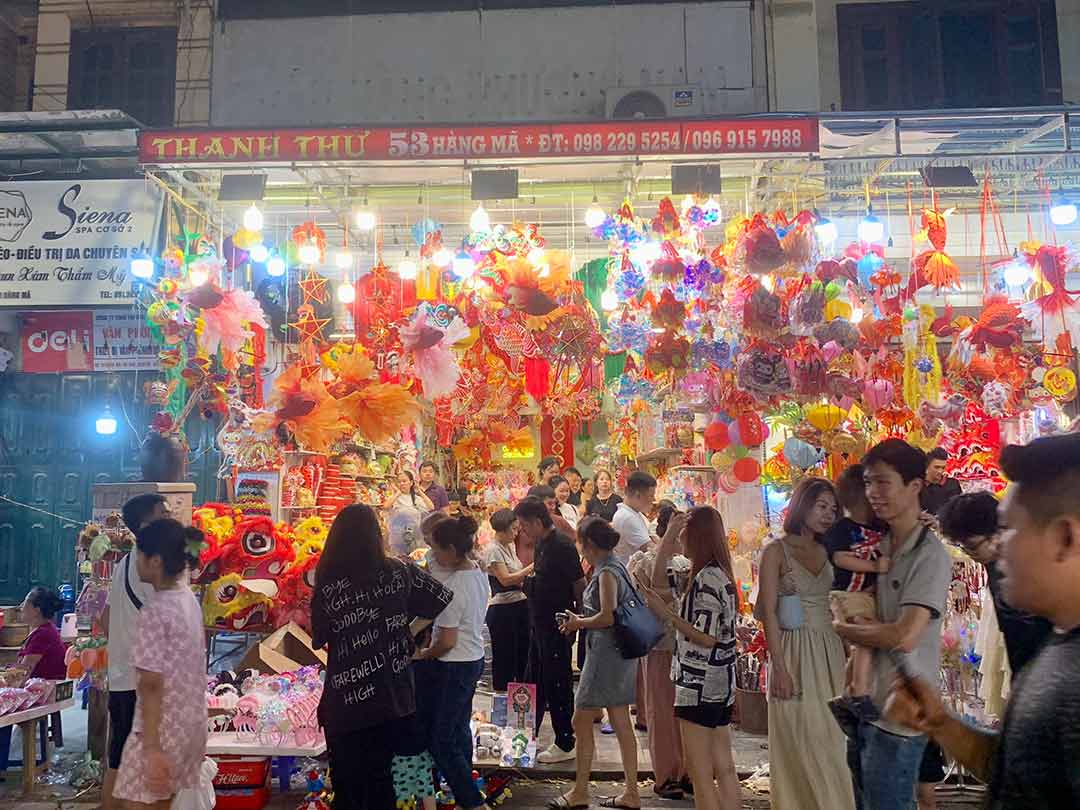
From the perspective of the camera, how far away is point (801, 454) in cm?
648

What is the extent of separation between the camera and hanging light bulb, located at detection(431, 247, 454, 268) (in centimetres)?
718

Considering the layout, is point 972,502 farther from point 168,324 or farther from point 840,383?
point 168,324

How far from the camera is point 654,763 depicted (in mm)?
5219

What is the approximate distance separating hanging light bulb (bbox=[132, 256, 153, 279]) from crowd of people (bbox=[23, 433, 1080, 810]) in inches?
105

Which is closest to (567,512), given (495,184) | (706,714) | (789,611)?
(495,184)

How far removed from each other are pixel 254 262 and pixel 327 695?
542cm

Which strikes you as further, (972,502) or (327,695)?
(327,695)

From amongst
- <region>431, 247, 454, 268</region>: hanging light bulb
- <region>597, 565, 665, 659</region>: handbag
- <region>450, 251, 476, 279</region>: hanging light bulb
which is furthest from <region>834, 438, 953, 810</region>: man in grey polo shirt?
<region>431, 247, 454, 268</region>: hanging light bulb

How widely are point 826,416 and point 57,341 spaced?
839cm

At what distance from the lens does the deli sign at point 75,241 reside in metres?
8.75

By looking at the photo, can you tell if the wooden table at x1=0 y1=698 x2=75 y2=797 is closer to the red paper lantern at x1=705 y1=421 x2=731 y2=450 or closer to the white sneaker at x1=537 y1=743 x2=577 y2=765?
the white sneaker at x1=537 y1=743 x2=577 y2=765

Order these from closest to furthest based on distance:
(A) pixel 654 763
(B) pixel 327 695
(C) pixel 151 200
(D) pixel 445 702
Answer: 1. (B) pixel 327 695
2. (D) pixel 445 702
3. (A) pixel 654 763
4. (C) pixel 151 200

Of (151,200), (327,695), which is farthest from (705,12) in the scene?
(327,695)

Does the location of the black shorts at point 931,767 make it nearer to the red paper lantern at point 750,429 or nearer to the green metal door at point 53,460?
the red paper lantern at point 750,429
